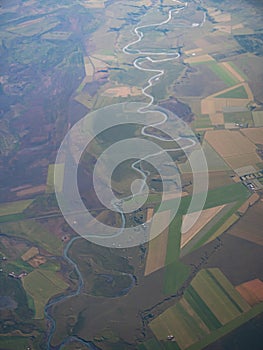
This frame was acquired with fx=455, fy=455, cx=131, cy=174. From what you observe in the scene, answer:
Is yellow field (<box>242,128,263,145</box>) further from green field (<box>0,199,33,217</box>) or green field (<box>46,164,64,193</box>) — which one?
green field (<box>0,199,33,217</box>)

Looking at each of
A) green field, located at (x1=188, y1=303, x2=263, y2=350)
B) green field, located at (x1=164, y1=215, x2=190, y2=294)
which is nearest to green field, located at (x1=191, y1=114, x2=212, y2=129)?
green field, located at (x1=164, y1=215, x2=190, y2=294)

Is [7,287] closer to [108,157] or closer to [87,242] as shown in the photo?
[87,242]

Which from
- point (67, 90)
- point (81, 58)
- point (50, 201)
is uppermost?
point (81, 58)

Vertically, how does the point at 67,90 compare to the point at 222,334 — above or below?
above

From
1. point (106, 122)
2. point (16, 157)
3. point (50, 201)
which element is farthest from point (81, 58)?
point (50, 201)

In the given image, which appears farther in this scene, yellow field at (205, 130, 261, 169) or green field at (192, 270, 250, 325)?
yellow field at (205, 130, 261, 169)

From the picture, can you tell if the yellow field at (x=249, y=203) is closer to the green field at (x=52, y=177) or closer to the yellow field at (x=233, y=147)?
the yellow field at (x=233, y=147)

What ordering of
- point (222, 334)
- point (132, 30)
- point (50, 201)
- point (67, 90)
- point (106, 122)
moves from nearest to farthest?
point (222, 334)
point (50, 201)
point (106, 122)
point (67, 90)
point (132, 30)

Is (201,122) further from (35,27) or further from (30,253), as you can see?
(35,27)
